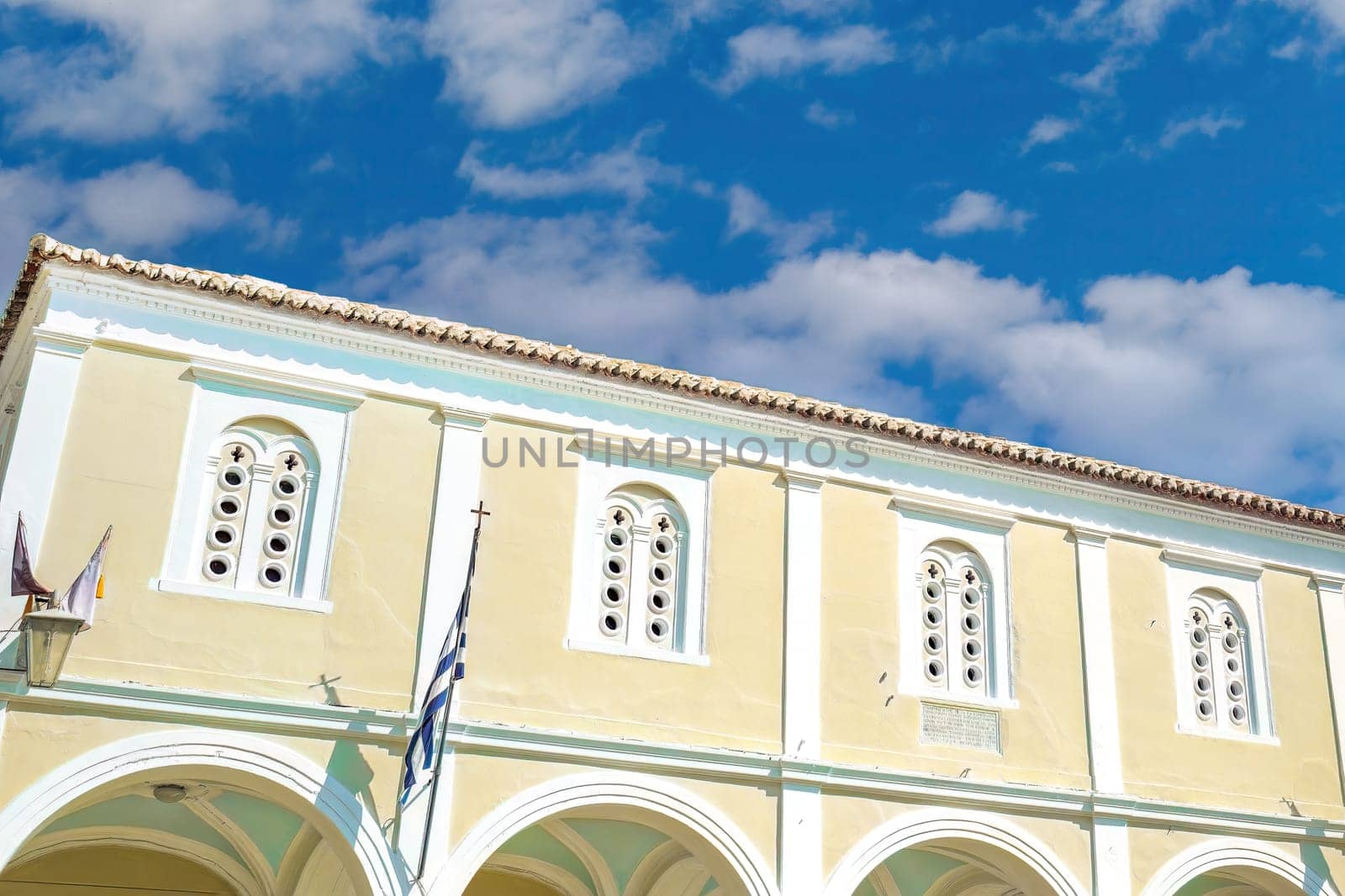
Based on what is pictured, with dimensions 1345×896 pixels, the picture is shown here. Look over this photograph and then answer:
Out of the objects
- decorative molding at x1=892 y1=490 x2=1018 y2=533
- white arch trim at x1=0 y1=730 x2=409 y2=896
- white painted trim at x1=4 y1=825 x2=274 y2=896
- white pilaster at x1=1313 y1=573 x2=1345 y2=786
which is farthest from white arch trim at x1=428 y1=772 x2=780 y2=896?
white pilaster at x1=1313 y1=573 x2=1345 y2=786

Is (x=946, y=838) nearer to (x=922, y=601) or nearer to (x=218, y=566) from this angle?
(x=922, y=601)

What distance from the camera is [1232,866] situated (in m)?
14.1

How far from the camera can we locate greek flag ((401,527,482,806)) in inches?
425

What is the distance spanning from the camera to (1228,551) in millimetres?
15383

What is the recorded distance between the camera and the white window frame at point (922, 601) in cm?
1348

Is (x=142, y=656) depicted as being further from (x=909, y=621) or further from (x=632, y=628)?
(x=909, y=621)

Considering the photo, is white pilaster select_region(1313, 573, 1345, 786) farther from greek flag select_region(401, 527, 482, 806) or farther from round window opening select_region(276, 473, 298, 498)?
round window opening select_region(276, 473, 298, 498)

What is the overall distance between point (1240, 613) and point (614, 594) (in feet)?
23.4

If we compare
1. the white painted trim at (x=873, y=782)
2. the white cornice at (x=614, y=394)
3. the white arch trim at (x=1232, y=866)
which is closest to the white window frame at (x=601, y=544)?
the white cornice at (x=614, y=394)

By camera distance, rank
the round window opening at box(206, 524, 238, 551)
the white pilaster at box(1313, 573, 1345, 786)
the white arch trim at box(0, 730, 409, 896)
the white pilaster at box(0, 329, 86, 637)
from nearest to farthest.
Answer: the white arch trim at box(0, 730, 409, 896)
the white pilaster at box(0, 329, 86, 637)
the round window opening at box(206, 524, 238, 551)
the white pilaster at box(1313, 573, 1345, 786)

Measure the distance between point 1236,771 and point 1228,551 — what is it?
2371 millimetres

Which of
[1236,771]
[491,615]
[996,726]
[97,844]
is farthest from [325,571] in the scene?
[1236,771]

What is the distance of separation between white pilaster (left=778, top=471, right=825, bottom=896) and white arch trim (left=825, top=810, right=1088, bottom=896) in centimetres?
30

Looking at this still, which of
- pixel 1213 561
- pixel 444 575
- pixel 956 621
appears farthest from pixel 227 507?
pixel 1213 561
